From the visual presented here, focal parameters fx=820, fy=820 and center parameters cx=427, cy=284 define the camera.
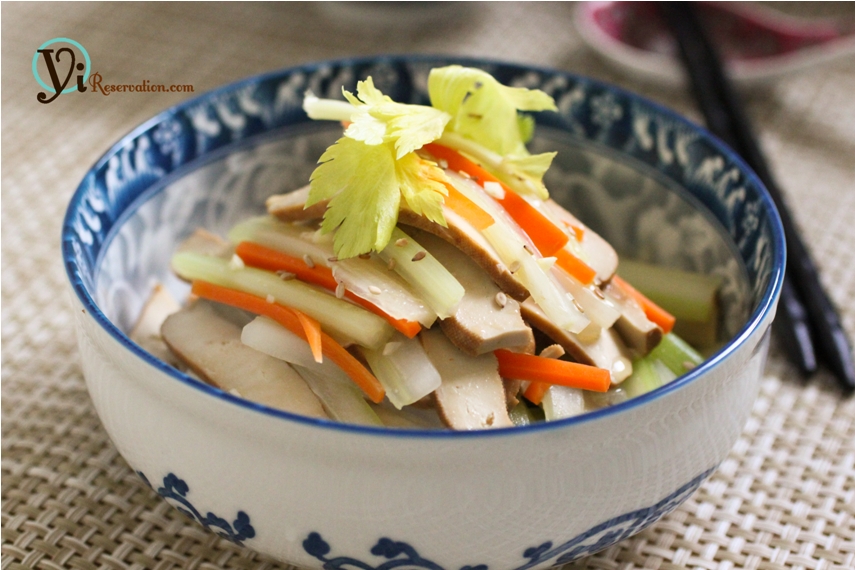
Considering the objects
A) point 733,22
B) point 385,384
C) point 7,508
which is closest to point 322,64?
point 385,384

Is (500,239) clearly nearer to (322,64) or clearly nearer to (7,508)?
(322,64)

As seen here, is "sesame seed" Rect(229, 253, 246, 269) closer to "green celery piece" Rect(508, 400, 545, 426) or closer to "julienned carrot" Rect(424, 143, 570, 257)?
"julienned carrot" Rect(424, 143, 570, 257)

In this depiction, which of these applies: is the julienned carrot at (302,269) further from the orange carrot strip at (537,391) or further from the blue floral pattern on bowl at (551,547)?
the blue floral pattern on bowl at (551,547)

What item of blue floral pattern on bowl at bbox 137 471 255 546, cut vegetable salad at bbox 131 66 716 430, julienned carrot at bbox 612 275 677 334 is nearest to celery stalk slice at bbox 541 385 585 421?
cut vegetable salad at bbox 131 66 716 430

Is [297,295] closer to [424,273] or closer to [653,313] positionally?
[424,273]

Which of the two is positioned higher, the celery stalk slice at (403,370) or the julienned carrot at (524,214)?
the julienned carrot at (524,214)

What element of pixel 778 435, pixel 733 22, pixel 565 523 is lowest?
pixel 778 435

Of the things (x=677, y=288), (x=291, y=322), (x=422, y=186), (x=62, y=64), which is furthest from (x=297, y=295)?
(x=62, y=64)

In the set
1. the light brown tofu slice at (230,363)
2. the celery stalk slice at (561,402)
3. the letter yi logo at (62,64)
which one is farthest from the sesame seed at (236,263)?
the letter yi logo at (62,64)
